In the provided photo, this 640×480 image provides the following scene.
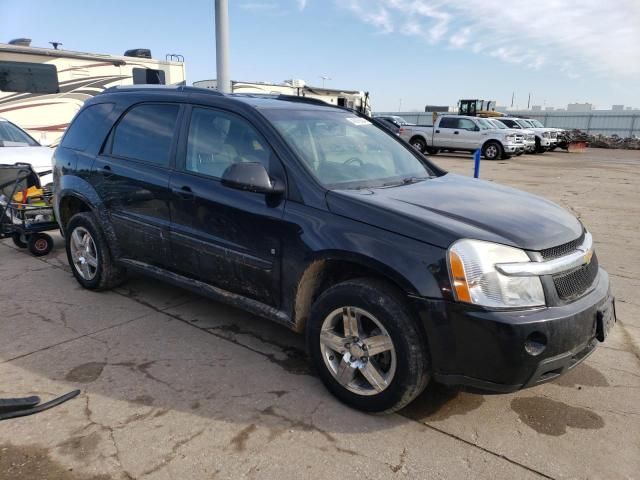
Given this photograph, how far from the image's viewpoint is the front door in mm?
3223

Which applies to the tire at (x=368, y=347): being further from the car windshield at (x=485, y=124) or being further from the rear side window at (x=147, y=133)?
the car windshield at (x=485, y=124)

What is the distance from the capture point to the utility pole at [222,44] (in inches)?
329

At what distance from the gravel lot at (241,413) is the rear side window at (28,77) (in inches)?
337

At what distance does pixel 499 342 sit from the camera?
2.41 m

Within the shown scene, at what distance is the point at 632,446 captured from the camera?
2.68m

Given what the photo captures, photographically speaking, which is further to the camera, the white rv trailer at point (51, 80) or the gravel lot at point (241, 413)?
the white rv trailer at point (51, 80)

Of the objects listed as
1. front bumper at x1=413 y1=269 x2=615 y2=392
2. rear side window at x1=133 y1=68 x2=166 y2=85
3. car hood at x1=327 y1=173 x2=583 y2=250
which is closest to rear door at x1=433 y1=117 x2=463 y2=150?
rear side window at x1=133 y1=68 x2=166 y2=85

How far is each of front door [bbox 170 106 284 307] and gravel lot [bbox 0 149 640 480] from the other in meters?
0.55

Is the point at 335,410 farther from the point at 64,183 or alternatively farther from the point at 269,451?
the point at 64,183

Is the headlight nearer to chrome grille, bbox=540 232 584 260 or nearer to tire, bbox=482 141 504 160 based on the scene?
chrome grille, bbox=540 232 584 260

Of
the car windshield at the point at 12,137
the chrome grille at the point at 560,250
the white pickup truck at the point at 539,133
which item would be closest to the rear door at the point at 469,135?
the white pickup truck at the point at 539,133

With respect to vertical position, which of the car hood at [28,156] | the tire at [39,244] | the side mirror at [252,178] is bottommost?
the tire at [39,244]

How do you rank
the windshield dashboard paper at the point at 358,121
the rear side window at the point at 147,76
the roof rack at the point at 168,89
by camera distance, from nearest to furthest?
the roof rack at the point at 168,89
the windshield dashboard paper at the point at 358,121
the rear side window at the point at 147,76

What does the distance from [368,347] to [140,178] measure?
7.57ft
